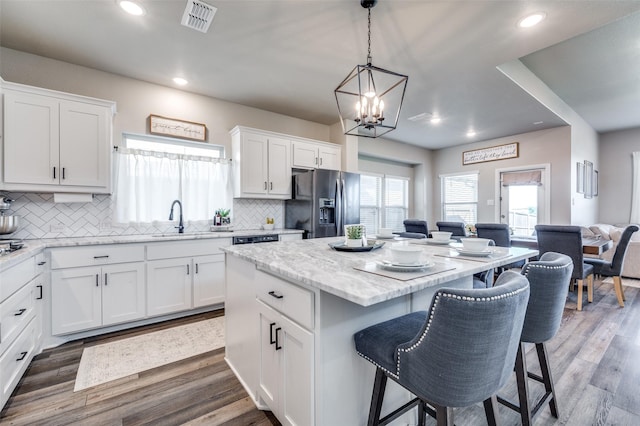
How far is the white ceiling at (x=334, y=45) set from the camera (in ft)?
7.21

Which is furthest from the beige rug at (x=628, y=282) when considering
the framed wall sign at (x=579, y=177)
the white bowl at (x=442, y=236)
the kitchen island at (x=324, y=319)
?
the kitchen island at (x=324, y=319)

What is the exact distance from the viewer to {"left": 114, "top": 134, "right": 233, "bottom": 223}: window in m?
3.26

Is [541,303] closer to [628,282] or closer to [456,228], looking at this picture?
[456,228]

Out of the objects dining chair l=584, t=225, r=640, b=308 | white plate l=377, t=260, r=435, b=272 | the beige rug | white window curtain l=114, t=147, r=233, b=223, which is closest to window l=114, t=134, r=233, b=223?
white window curtain l=114, t=147, r=233, b=223

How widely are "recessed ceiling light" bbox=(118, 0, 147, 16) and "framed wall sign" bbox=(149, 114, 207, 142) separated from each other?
1357 millimetres

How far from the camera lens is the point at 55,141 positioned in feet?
8.73

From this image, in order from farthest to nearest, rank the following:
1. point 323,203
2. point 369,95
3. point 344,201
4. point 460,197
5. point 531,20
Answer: point 460,197 → point 344,201 → point 323,203 → point 531,20 → point 369,95

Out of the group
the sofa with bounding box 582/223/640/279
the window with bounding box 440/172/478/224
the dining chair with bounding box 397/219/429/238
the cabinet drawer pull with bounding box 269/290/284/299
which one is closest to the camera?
the cabinet drawer pull with bounding box 269/290/284/299

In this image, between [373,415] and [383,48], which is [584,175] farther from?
[373,415]

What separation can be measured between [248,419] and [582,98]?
6262 millimetres

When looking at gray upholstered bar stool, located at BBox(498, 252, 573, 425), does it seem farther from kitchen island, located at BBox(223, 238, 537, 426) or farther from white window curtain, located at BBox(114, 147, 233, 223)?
white window curtain, located at BBox(114, 147, 233, 223)

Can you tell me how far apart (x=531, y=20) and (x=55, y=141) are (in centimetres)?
428

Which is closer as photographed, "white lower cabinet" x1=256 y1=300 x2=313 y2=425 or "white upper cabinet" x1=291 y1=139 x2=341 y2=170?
"white lower cabinet" x1=256 y1=300 x2=313 y2=425

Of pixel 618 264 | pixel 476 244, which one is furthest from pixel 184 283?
pixel 618 264
